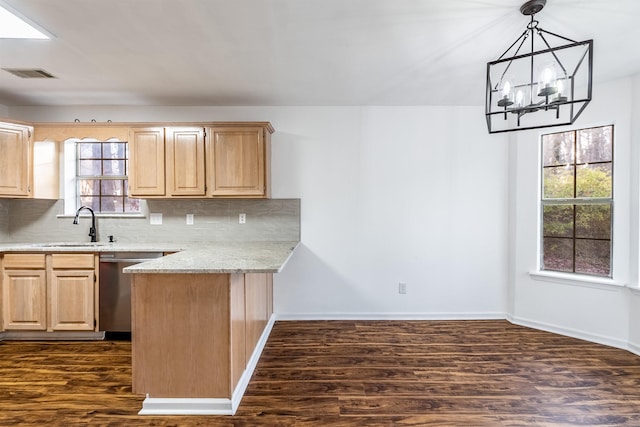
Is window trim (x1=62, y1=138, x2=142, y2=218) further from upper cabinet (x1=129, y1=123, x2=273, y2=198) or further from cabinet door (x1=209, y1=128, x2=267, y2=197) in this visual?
cabinet door (x1=209, y1=128, x2=267, y2=197)

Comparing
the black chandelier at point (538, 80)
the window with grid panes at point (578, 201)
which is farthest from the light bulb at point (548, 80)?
the window with grid panes at point (578, 201)

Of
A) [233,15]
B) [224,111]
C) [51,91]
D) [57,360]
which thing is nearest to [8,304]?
[57,360]

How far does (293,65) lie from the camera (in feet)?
8.57

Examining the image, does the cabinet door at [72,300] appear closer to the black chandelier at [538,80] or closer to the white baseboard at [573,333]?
the black chandelier at [538,80]

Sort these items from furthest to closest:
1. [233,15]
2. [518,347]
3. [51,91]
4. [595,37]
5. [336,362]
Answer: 1. [51,91]
2. [518,347]
3. [336,362]
4. [595,37]
5. [233,15]

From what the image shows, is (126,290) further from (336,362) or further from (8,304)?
(336,362)

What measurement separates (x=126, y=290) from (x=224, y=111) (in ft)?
6.85

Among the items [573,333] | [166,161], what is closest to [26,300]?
[166,161]

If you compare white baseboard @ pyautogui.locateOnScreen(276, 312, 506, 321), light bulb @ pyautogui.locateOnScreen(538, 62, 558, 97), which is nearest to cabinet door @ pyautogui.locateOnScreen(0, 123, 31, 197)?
white baseboard @ pyautogui.locateOnScreen(276, 312, 506, 321)

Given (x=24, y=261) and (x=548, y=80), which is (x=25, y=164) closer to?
(x=24, y=261)

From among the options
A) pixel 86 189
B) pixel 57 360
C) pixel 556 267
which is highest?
pixel 86 189

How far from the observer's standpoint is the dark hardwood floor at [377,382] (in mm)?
1898

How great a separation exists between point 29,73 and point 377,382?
150 inches

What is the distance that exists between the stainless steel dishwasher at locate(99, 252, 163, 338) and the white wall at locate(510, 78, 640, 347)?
3.68 metres
